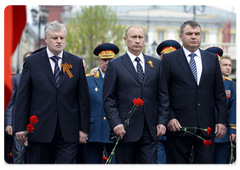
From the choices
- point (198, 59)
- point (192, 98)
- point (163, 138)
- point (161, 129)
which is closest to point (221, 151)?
point (163, 138)

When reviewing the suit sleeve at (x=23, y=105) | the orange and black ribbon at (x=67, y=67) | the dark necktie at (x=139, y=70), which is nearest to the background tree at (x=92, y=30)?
the orange and black ribbon at (x=67, y=67)

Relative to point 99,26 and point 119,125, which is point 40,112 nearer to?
point 119,125

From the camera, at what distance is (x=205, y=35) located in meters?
64.1

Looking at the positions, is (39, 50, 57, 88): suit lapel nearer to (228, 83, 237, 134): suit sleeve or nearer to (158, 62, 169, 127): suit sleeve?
(158, 62, 169, 127): suit sleeve

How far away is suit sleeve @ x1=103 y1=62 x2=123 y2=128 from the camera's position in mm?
5406

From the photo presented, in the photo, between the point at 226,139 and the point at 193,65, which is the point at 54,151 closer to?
the point at 193,65

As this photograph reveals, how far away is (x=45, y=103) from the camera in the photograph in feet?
18.9

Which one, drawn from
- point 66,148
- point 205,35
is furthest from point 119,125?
point 205,35

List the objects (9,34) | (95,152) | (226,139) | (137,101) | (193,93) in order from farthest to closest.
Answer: (226,139)
(95,152)
(193,93)
(137,101)
(9,34)

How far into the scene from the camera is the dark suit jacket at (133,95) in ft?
18.0

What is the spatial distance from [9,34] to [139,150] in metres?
2.95

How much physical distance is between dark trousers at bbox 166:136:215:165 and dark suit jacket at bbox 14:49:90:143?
1131mm

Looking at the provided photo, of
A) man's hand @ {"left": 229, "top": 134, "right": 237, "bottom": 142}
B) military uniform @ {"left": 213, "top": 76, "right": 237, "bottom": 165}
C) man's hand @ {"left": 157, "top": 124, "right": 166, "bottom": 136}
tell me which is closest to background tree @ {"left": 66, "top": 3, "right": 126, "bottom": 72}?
military uniform @ {"left": 213, "top": 76, "right": 237, "bottom": 165}

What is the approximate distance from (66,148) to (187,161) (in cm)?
148
